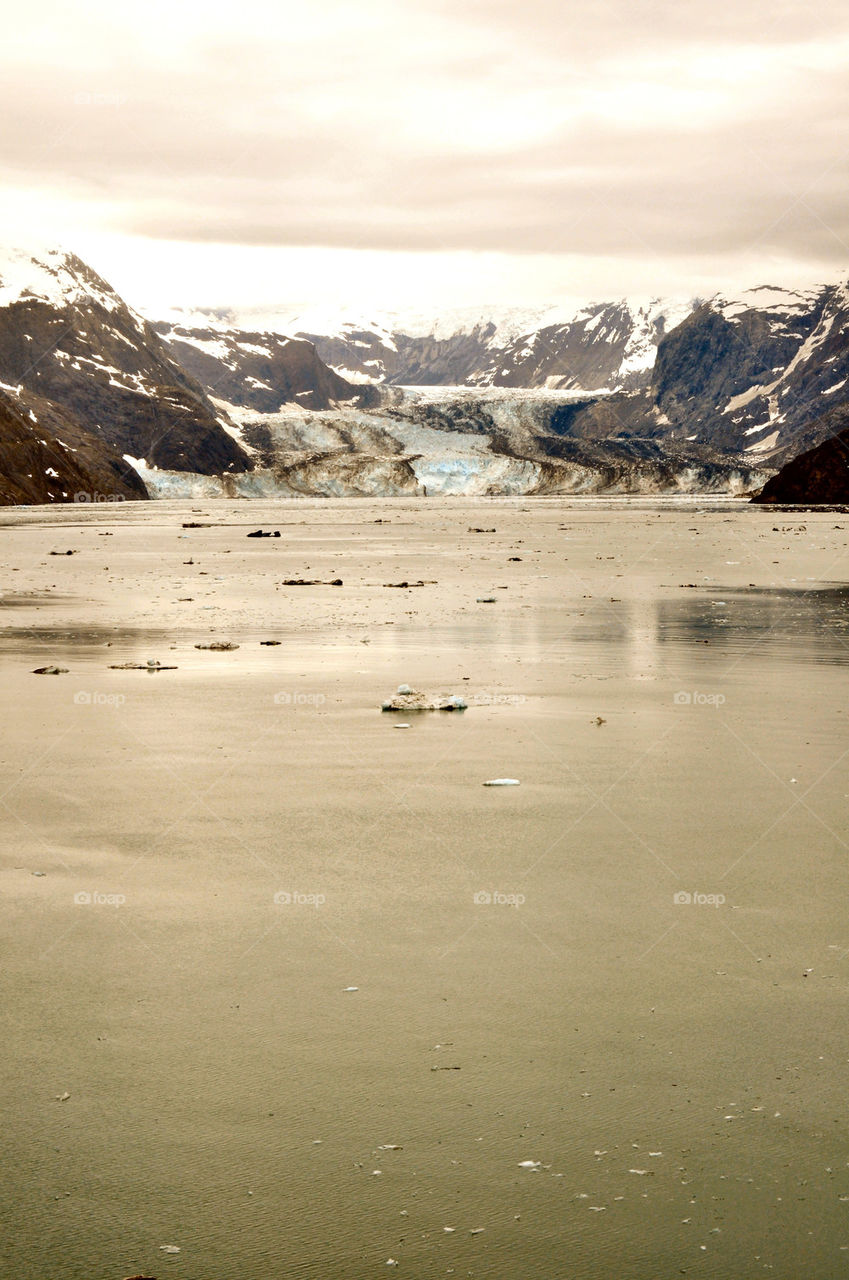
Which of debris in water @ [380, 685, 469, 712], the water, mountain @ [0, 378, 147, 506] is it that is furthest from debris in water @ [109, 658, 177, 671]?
mountain @ [0, 378, 147, 506]

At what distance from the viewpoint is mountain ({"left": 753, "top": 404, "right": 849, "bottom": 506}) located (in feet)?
410

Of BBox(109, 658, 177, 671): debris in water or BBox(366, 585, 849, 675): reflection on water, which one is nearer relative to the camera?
BBox(109, 658, 177, 671): debris in water

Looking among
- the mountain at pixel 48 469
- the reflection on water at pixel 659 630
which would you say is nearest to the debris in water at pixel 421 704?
the reflection on water at pixel 659 630

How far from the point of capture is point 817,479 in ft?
422

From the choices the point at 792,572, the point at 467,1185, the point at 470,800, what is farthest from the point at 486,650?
the point at 792,572

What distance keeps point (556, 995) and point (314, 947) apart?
1.26m

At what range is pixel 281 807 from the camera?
30.5ft

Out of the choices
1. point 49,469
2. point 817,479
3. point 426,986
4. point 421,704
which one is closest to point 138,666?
point 421,704

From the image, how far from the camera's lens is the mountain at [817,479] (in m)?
125

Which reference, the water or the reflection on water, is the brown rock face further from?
the water

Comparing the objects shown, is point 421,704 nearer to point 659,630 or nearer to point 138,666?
point 138,666

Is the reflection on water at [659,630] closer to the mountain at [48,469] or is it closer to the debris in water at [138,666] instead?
the debris in water at [138,666]

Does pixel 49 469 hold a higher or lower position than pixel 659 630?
lower

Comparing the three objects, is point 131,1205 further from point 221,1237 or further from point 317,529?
point 317,529
